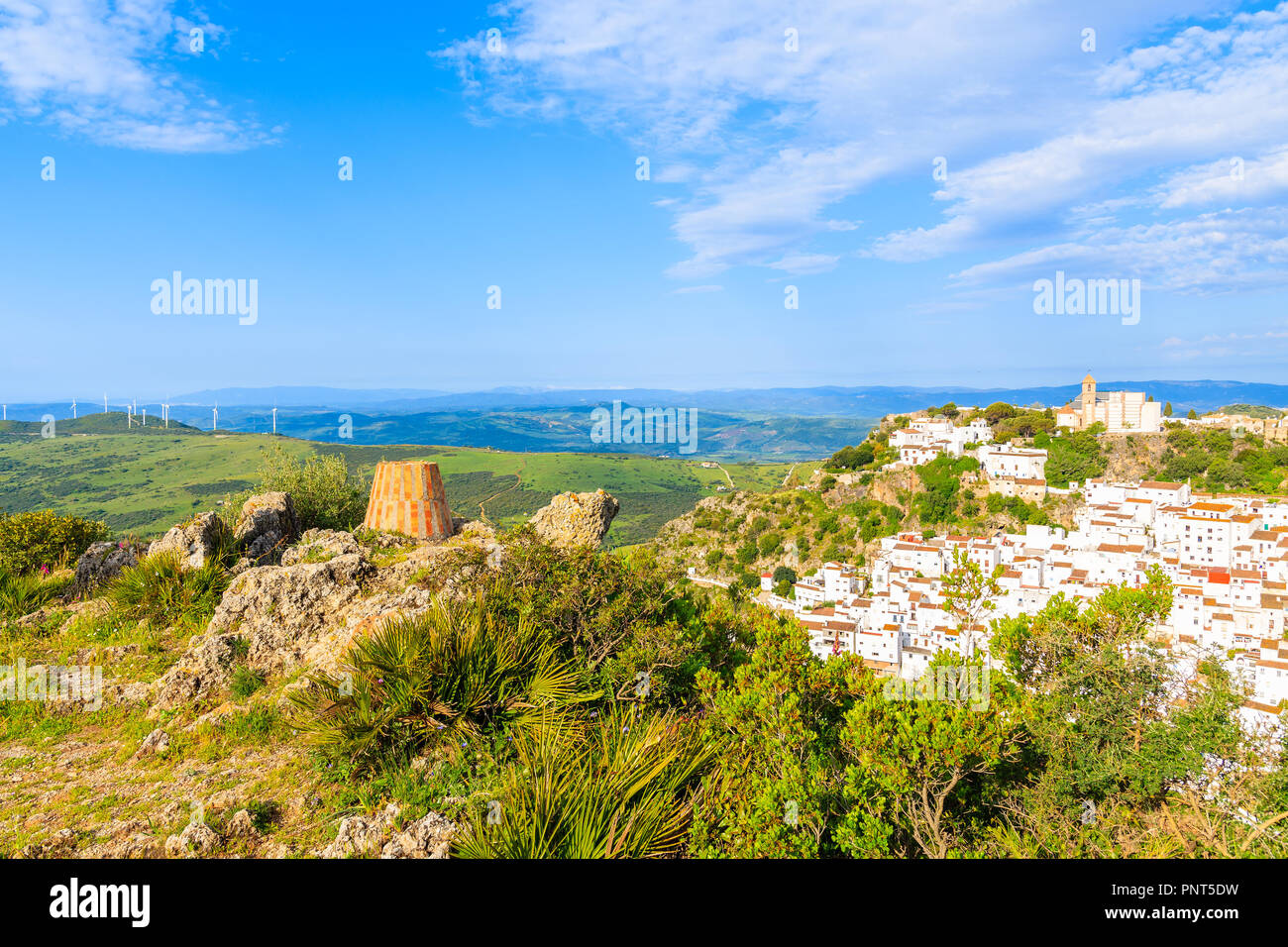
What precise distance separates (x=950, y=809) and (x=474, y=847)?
15.0 feet

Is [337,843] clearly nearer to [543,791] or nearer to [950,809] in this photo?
[543,791]

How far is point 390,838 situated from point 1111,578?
5510 centimetres

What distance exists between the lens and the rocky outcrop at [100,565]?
9.49 meters

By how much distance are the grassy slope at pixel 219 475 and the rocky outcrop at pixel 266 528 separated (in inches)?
2138

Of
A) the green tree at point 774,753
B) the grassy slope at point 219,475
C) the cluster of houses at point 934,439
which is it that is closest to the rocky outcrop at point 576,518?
the green tree at point 774,753

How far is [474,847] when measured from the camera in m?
3.86

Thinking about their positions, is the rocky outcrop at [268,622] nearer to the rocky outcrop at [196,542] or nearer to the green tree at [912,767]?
Answer: the rocky outcrop at [196,542]

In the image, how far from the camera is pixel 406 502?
1130cm

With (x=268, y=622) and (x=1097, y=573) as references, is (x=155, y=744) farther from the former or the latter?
(x=1097, y=573)

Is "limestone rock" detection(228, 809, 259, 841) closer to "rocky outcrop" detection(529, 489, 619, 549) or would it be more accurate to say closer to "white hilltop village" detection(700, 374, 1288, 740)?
"rocky outcrop" detection(529, 489, 619, 549)

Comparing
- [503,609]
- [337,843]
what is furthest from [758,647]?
[337,843]

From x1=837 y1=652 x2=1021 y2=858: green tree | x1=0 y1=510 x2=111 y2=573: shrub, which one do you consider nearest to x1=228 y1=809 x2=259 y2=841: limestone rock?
x1=837 y1=652 x2=1021 y2=858: green tree

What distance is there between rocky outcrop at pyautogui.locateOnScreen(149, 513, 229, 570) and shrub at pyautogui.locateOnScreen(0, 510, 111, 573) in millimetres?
2657

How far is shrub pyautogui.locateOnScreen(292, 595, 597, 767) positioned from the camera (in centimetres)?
516
